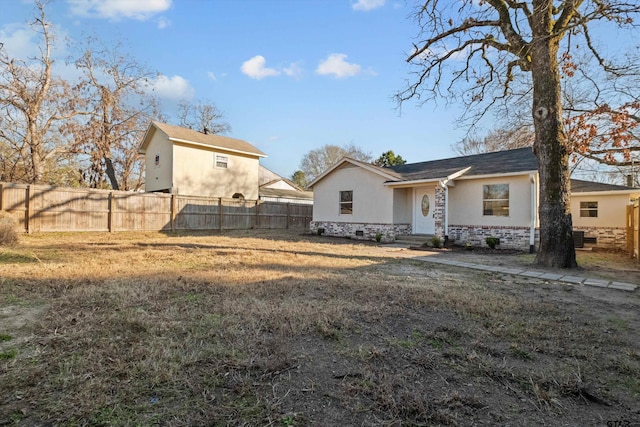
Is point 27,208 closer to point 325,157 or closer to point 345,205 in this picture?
point 345,205

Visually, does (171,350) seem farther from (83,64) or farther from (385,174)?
(83,64)

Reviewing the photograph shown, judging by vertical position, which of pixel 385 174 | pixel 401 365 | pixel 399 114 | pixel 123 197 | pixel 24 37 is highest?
pixel 24 37

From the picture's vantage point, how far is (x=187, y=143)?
1922 centimetres

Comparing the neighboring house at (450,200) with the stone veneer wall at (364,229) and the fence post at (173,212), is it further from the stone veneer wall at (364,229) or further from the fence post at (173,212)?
the fence post at (173,212)

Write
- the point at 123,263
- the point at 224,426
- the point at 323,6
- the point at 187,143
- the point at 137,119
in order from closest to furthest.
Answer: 1. the point at 224,426
2. the point at 123,263
3. the point at 323,6
4. the point at 187,143
5. the point at 137,119

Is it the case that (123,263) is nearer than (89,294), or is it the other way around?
(89,294)

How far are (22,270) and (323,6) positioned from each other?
9909 mm

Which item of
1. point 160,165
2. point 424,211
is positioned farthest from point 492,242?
point 160,165

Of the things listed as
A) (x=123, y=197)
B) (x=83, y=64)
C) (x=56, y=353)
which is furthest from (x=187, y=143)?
(x=56, y=353)

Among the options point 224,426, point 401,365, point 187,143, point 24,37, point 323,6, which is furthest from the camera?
point 187,143

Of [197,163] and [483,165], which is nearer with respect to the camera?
[483,165]

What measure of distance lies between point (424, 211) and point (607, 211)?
24.5 ft

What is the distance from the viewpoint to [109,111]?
21781 mm

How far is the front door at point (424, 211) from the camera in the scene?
13875 mm
